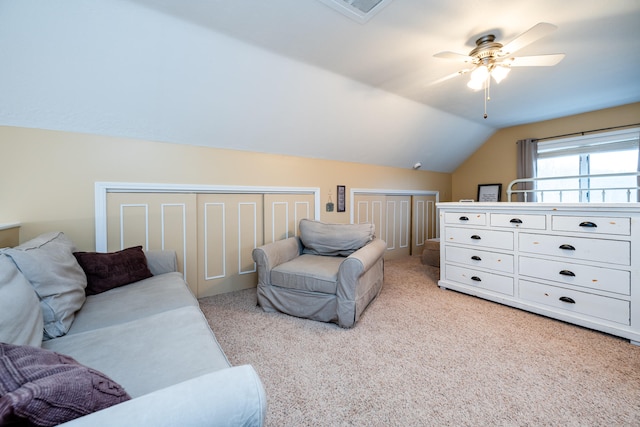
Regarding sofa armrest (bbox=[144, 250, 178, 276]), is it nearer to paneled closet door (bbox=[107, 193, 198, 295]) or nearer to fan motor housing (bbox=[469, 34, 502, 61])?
paneled closet door (bbox=[107, 193, 198, 295])

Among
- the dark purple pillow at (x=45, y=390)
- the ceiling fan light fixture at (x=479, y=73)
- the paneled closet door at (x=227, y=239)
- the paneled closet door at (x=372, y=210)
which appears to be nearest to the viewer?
the dark purple pillow at (x=45, y=390)

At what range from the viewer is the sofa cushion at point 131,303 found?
139 centimetres

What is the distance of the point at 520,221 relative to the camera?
98.5 inches

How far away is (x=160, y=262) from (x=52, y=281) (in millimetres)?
853

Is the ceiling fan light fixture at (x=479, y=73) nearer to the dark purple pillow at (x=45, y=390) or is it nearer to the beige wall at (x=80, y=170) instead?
the beige wall at (x=80, y=170)

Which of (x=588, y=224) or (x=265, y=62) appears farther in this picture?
(x=265, y=62)

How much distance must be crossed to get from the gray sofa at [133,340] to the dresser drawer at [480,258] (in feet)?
8.83

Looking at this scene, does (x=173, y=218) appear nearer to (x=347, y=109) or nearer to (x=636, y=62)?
(x=347, y=109)

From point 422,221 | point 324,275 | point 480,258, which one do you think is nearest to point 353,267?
point 324,275

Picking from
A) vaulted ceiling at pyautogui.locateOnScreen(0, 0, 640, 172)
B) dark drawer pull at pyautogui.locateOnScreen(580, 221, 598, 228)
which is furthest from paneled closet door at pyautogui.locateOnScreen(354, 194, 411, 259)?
dark drawer pull at pyautogui.locateOnScreen(580, 221, 598, 228)

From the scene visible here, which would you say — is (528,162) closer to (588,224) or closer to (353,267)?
(588,224)

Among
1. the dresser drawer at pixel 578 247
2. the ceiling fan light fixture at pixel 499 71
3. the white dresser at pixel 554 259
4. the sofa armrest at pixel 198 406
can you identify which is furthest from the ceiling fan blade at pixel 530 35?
the sofa armrest at pixel 198 406

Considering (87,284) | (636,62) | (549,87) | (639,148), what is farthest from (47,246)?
(639,148)

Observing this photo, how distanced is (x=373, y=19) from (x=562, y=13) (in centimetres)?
136
